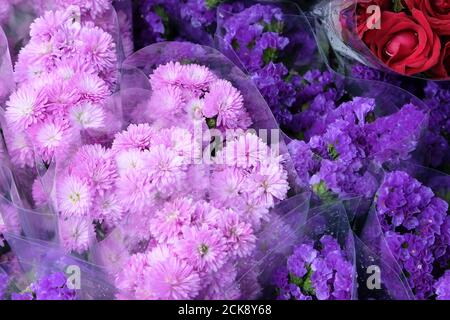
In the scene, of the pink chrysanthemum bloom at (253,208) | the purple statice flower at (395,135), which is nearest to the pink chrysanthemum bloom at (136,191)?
the pink chrysanthemum bloom at (253,208)

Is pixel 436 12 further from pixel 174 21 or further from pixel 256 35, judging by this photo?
pixel 174 21

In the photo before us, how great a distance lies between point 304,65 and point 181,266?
48 centimetres

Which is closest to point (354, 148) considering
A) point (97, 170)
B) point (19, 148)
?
point (97, 170)

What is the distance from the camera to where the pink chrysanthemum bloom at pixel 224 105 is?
80cm

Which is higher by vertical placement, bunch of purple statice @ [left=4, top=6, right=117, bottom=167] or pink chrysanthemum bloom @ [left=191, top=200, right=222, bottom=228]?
bunch of purple statice @ [left=4, top=6, right=117, bottom=167]

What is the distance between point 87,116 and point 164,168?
0.14 metres

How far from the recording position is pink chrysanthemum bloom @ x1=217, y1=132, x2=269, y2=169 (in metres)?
0.74

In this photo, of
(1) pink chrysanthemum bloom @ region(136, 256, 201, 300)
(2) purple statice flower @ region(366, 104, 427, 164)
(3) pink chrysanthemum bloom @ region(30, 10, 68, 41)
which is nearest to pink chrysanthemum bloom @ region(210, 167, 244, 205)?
(1) pink chrysanthemum bloom @ region(136, 256, 201, 300)

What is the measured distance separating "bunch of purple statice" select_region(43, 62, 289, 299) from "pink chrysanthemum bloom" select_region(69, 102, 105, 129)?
0.03 m

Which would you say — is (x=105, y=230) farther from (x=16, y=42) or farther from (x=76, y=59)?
(x=16, y=42)

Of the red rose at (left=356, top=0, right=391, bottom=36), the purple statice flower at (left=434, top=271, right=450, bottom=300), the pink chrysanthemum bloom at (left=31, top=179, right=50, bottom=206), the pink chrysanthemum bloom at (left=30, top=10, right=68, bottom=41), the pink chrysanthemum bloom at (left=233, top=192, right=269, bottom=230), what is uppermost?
the pink chrysanthemum bloom at (left=30, top=10, right=68, bottom=41)

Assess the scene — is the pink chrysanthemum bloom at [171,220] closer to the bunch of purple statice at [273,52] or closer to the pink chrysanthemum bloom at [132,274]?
the pink chrysanthemum bloom at [132,274]

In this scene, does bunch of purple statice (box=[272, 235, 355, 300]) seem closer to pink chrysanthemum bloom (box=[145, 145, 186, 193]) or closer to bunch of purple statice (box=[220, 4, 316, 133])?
pink chrysanthemum bloom (box=[145, 145, 186, 193])
